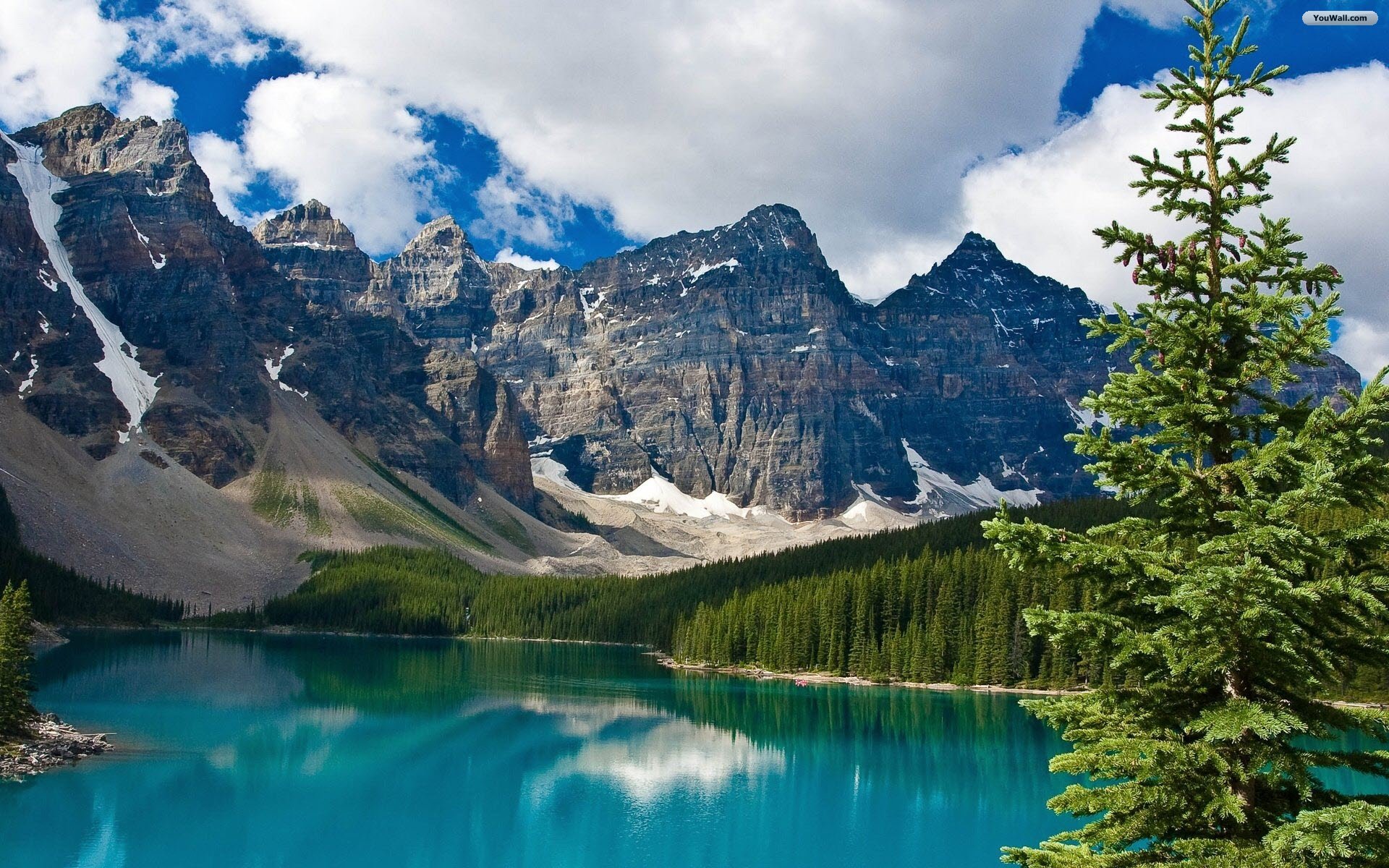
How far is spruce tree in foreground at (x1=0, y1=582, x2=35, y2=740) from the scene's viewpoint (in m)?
47.3

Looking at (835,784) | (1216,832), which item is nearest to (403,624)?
(835,784)

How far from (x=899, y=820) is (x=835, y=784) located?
23.7 ft

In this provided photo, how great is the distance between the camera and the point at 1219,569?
9930 mm

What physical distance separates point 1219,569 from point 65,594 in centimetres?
16952

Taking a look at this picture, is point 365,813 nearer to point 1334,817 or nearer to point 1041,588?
point 1334,817

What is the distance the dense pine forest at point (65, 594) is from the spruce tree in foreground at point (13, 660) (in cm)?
9256

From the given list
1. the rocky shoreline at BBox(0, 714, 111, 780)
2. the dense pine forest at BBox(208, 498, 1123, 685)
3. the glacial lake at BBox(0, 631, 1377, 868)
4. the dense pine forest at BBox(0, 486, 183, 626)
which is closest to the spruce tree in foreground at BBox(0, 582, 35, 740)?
the rocky shoreline at BBox(0, 714, 111, 780)

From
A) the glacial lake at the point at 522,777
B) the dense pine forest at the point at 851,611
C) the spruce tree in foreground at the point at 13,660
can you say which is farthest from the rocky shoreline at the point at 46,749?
the dense pine forest at the point at 851,611

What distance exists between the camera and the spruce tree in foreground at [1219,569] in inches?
404

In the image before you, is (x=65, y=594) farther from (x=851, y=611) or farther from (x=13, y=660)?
(x=13, y=660)

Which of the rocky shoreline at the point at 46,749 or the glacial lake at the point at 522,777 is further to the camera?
the rocky shoreline at the point at 46,749

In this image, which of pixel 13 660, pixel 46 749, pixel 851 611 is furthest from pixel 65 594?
pixel 46 749

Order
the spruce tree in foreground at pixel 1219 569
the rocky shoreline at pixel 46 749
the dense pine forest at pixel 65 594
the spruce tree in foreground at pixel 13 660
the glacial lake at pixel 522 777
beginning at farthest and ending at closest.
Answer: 1. the dense pine forest at pixel 65 594
2. the spruce tree in foreground at pixel 13 660
3. the rocky shoreline at pixel 46 749
4. the glacial lake at pixel 522 777
5. the spruce tree in foreground at pixel 1219 569

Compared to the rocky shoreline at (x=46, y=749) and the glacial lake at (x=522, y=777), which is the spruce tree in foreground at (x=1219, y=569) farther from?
the rocky shoreline at (x=46, y=749)
